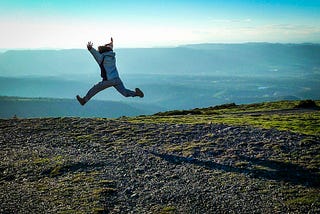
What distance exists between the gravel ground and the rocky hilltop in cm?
3

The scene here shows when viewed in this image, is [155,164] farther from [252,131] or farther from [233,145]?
[252,131]

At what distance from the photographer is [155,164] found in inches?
644

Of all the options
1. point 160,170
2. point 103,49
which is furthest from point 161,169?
point 103,49

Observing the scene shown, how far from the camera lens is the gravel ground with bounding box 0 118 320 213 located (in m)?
12.6

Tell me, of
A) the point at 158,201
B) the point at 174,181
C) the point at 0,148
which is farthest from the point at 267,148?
the point at 0,148

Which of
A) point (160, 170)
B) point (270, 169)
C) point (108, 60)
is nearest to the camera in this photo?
point (270, 169)

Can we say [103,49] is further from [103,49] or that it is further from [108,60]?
[108,60]

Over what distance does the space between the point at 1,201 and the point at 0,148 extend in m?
7.50

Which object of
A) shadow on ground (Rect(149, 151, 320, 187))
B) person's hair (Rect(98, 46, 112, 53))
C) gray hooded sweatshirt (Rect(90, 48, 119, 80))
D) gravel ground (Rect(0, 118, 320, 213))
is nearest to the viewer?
gravel ground (Rect(0, 118, 320, 213))

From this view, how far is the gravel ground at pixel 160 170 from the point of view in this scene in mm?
12625

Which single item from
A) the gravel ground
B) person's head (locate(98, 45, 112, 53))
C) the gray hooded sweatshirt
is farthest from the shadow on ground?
person's head (locate(98, 45, 112, 53))

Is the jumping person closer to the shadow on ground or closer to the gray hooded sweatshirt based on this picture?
the gray hooded sweatshirt

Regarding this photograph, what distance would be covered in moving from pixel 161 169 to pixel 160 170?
4.2 inches

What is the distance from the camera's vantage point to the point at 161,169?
622 inches
